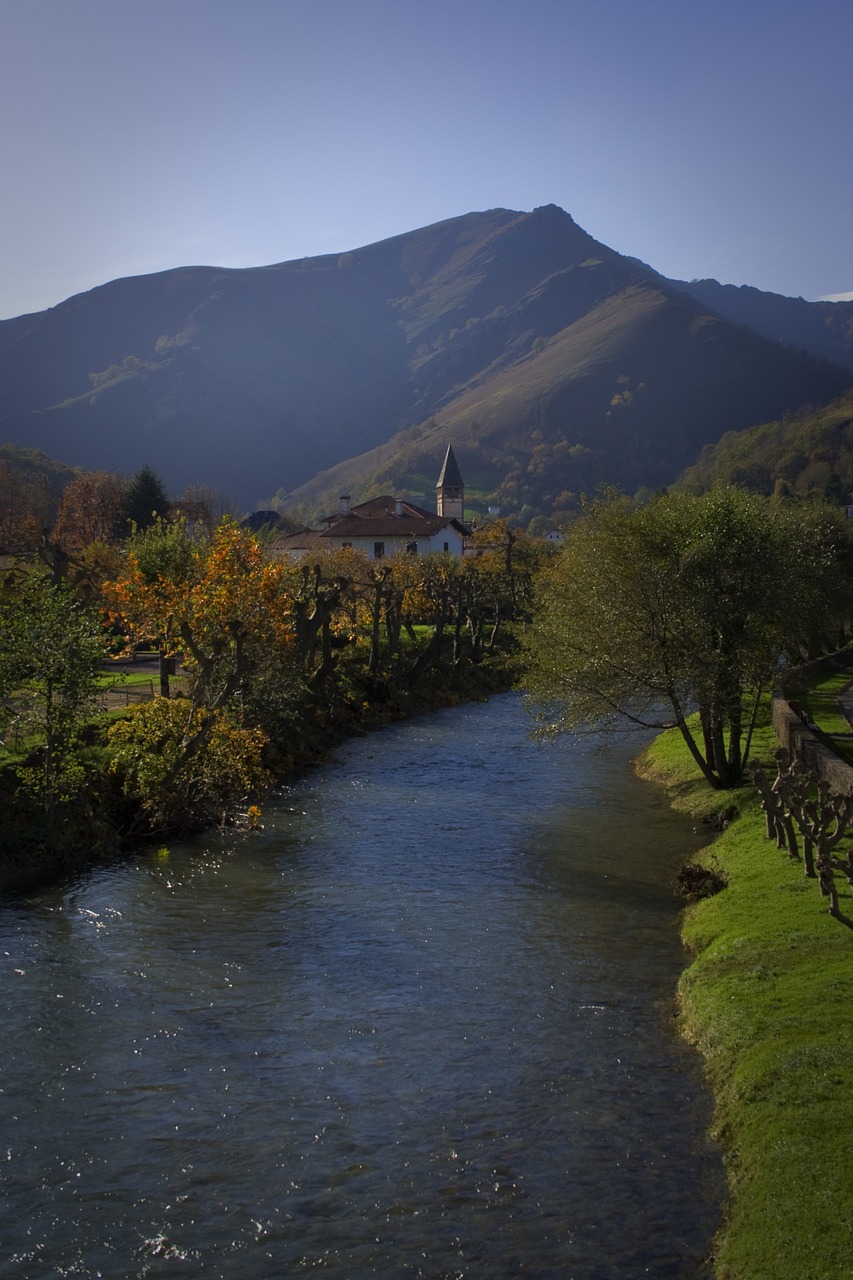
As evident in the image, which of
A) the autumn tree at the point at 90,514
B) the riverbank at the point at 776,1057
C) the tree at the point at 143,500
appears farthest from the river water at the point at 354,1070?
the autumn tree at the point at 90,514

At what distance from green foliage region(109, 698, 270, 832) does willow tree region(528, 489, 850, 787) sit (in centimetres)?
849

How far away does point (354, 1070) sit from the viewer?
48.0 feet

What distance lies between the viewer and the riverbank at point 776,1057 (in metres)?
10.0

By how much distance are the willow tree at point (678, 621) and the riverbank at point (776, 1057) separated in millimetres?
6705

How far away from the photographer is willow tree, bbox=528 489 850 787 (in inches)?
1093

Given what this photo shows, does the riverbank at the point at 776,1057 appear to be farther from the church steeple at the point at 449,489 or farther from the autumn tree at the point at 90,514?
the church steeple at the point at 449,489

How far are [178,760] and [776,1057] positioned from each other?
1757cm

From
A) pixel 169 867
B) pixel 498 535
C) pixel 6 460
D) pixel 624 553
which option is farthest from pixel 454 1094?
pixel 6 460

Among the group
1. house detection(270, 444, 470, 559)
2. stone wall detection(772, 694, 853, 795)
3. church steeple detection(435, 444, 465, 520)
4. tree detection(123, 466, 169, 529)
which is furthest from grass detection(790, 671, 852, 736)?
church steeple detection(435, 444, 465, 520)

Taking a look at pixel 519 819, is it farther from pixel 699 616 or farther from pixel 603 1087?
pixel 603 1087

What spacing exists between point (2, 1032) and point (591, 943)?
9.90m

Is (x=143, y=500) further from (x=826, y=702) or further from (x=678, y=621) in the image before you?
(x=678, y=621)

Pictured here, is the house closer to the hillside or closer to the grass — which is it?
the hillside

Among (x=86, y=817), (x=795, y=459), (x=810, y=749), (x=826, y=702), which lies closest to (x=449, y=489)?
(x=795, y=459)
